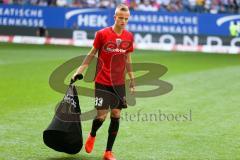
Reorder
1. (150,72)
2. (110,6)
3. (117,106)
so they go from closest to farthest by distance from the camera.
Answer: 1. (117,106)
2. (150,72)
3. (110,6)

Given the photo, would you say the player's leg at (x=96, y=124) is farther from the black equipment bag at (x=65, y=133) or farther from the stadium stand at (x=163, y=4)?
the stadium stand at (x=163, y=4)

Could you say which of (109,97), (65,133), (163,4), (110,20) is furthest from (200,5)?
(65,133)

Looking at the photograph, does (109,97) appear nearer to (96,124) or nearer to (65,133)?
(96,124)

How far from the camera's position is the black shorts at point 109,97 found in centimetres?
827

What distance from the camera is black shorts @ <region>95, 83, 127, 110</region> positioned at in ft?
27.1

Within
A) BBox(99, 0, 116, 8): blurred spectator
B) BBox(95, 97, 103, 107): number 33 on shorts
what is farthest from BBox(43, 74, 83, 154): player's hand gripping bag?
BBox(99, 0, 116, 8): blurred spectator

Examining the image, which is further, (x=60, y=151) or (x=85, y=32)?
(x=85, y=32)

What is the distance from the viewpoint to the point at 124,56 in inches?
331

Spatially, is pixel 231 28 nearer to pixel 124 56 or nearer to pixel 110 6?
pixel 110 6

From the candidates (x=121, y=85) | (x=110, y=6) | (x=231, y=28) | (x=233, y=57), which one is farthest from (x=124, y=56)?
(x=110, y=6)

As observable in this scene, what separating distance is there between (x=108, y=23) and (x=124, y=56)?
2192 cm

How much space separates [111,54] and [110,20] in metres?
22.0

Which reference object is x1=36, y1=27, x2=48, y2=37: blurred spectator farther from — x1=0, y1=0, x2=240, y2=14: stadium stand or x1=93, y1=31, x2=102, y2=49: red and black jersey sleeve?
x1=93, y1=31, x2=102, y2=49: red and black jersey sleeve

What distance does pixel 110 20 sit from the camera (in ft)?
98.6
